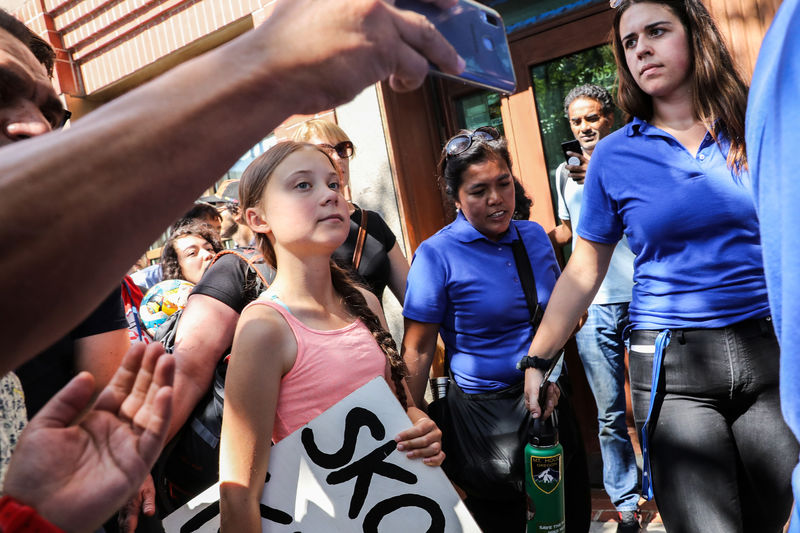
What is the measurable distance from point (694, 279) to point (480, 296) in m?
0.97

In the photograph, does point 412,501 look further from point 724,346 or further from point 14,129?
point 14,129

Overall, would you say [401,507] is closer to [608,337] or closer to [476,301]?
[476,301]

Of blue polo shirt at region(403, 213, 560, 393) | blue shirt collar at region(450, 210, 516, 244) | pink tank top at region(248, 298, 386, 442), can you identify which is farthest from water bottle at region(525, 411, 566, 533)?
blue shirt collar at region(450, 210, 516, 244)

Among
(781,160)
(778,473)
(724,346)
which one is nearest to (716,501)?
(778,473)

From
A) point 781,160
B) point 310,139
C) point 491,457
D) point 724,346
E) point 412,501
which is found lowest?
point 491,457

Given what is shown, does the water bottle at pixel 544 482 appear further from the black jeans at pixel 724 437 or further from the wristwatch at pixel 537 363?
the black jeans at pixel 724 437

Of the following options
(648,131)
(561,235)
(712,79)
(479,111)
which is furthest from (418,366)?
(479,111)

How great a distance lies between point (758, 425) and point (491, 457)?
0.98m

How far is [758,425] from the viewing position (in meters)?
1.87

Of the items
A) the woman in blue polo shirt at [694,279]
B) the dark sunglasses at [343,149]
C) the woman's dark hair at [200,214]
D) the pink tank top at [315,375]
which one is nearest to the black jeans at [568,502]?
the woman in blue polo shirt at [694,279]

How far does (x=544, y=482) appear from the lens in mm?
2266

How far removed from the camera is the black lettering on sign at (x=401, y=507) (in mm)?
1838

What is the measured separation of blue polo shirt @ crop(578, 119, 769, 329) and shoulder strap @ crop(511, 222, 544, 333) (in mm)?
609

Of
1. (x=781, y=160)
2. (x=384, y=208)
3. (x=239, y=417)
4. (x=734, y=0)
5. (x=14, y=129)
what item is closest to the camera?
(x=781, y=160)
